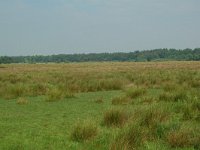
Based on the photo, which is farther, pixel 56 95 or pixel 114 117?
pixel 56 95

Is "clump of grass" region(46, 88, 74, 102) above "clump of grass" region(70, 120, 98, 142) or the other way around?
the other way around

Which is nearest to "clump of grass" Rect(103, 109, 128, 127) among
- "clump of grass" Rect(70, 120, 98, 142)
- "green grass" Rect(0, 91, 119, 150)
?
"green grass" Rect(0, 91, 119, 150)

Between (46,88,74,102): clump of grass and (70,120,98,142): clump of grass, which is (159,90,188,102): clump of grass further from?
(70,120,98,142): clump of grass

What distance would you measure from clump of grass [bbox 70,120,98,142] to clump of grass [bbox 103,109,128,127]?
145 centimetres

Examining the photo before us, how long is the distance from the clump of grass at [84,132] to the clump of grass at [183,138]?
1.61 metres

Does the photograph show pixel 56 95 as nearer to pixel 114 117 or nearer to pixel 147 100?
pixel 147 100

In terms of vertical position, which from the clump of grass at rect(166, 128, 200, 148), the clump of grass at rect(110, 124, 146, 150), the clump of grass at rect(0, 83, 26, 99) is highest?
the clump of grass at rect(110, 124, 146, 150)

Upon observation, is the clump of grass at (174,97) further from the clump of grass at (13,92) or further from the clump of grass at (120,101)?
the clump of grass at (13,92)

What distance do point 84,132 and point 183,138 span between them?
2116mm

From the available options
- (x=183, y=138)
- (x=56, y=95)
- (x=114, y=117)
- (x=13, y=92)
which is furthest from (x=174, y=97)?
(x=183, y=138)

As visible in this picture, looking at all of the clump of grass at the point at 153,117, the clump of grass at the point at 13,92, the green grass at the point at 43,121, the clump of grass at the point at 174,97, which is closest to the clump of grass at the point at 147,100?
the clump of grass at the point at 174,97

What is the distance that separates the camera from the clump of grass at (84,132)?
9216mm

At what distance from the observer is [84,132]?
930 centimetres

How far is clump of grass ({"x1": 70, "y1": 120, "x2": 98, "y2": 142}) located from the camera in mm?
9216
